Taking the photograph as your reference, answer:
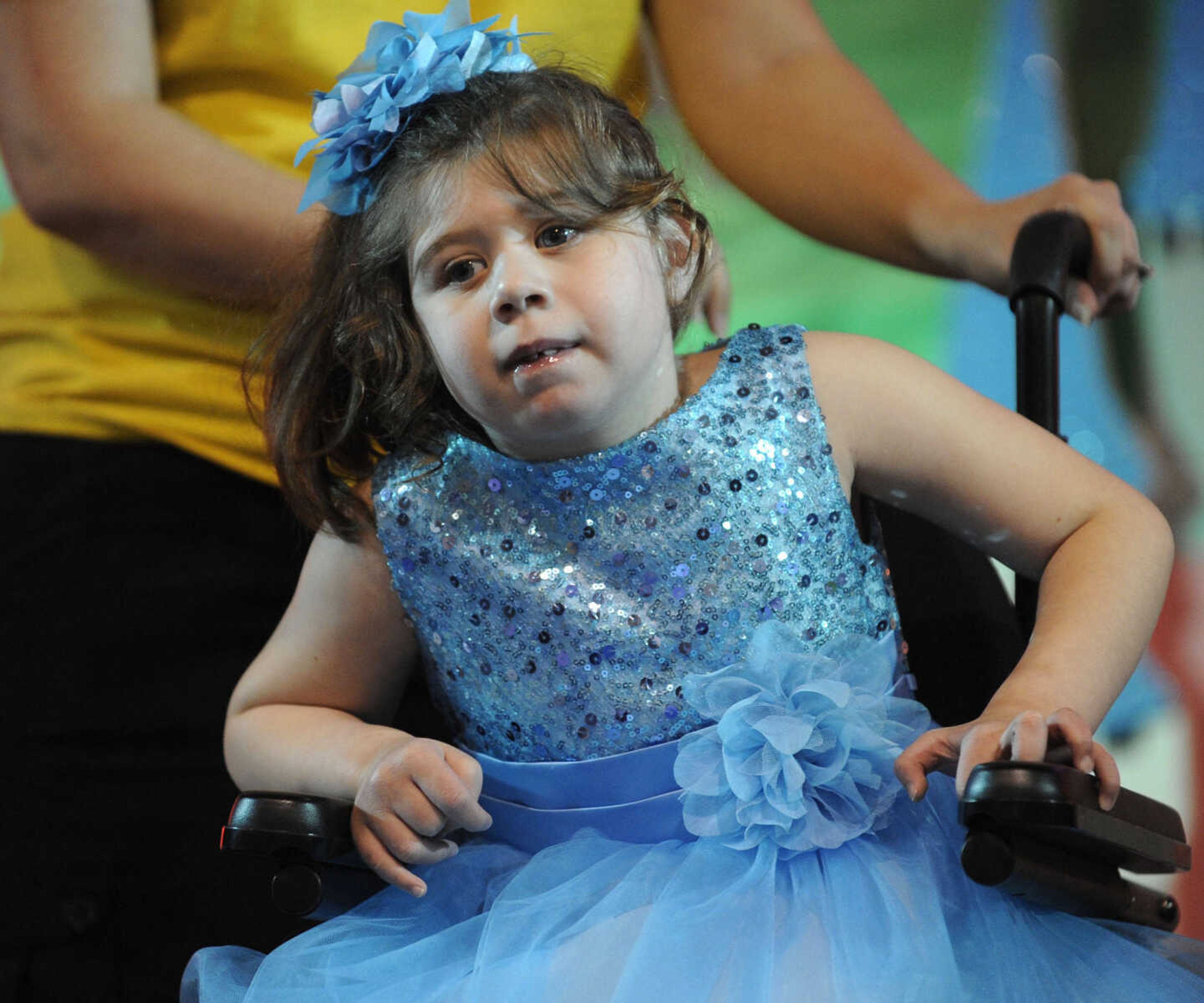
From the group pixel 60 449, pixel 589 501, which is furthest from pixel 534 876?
pixel 60 449

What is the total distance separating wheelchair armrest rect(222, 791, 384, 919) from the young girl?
1.2 inches

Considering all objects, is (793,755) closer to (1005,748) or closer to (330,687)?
(1005,748)

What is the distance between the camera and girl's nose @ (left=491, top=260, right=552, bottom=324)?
0.79 metres

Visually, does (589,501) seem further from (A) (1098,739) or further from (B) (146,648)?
(A) (1098,739)

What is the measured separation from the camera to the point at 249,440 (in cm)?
115

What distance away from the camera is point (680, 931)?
0.72 m

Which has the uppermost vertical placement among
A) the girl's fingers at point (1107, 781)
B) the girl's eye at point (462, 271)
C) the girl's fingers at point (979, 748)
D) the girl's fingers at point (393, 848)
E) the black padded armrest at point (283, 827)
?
the girl's eye at point (462, 271)

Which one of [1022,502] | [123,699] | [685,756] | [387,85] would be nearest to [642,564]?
[685,756]

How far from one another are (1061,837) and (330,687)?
0.49m

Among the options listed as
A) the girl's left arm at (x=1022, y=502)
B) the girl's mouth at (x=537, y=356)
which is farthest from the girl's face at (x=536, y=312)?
the girl's left arm at (x=1022, y=502)

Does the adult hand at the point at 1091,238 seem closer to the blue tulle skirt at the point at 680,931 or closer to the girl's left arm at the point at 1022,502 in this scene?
the girl's left arm at the point at 1022,502

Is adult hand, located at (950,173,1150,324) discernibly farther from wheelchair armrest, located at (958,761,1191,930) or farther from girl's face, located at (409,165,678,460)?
wheelchair armrest, located at (958,761,1191,930)

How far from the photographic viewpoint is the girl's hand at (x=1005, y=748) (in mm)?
659

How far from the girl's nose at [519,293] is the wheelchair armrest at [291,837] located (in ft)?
0.95
